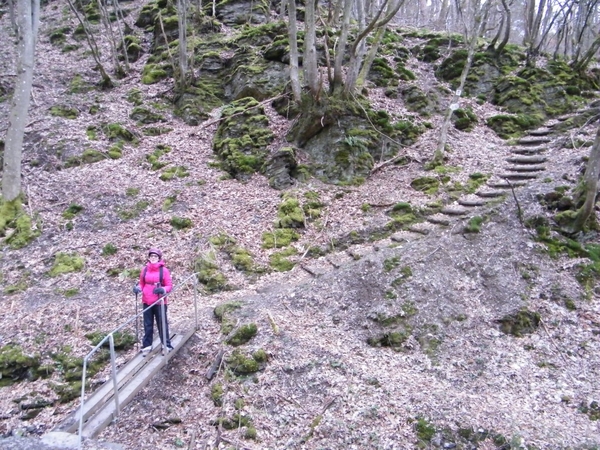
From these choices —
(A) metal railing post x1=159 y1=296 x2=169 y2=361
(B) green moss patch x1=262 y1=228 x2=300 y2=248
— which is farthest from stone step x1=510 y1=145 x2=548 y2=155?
(A) metal railing post x1=159 y1=296 x2=169 y2=361

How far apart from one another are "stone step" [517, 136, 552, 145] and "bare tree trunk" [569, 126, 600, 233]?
407 centimetres

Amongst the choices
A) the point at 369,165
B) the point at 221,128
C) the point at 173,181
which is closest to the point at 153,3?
the point at 221,128

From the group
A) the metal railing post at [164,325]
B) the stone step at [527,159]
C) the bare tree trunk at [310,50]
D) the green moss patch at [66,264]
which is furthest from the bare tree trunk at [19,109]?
the stone step at [527,159]

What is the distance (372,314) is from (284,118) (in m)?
8.75

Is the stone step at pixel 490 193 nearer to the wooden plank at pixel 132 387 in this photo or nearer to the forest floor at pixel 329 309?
the forest floor at pixel 329 309

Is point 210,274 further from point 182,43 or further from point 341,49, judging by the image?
point 182,43

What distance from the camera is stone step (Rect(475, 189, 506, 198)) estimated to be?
950 centimetres

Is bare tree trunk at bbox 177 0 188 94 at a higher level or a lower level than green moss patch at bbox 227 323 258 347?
higher

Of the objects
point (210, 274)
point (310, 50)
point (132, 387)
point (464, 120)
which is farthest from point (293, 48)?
point (132, 387)

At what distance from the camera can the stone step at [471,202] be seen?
9.38 m

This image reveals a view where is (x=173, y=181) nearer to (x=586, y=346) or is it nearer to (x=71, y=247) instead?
(x=71, y=247)

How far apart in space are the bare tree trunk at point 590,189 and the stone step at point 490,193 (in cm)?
163

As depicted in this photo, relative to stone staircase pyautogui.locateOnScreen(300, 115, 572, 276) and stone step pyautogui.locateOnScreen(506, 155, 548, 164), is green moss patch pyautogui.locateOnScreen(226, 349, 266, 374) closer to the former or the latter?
stone staircase pyautogui.locateOnScreen(300, 115, 572, 276)

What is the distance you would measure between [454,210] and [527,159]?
3486 millimetres
